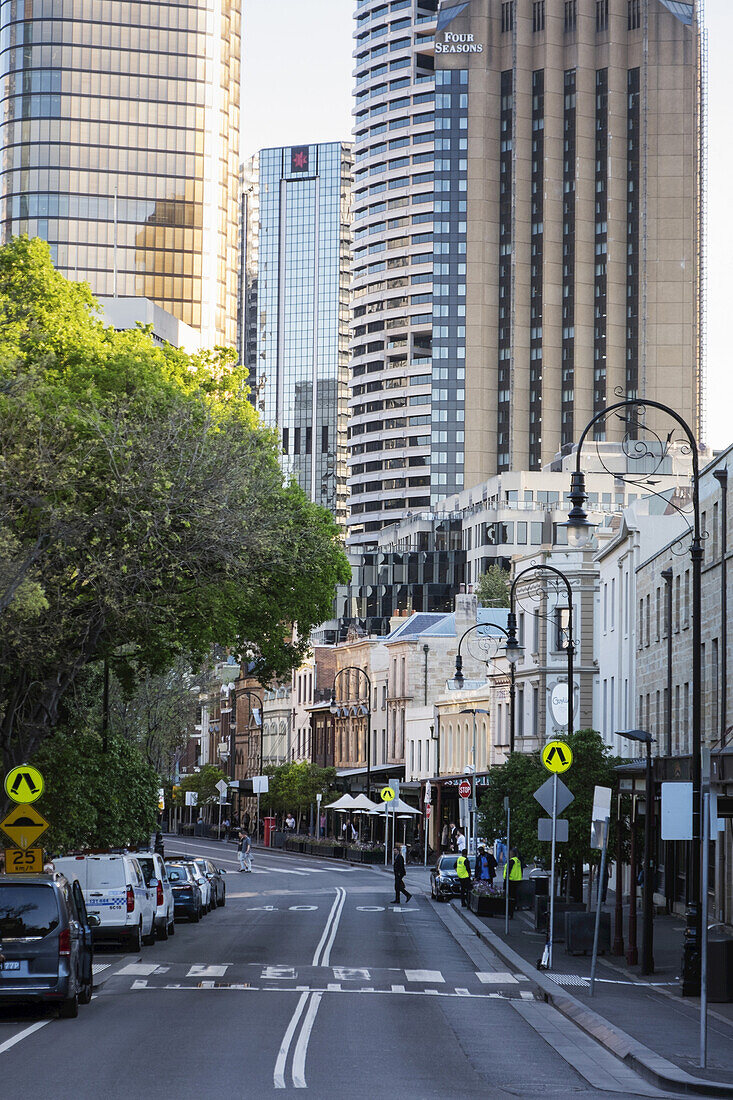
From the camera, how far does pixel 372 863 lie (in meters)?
77.1

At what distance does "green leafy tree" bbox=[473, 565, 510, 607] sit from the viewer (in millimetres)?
121500

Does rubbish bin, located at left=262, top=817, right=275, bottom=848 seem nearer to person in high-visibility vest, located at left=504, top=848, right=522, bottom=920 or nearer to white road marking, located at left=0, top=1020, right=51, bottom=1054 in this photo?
person in high-visibility vest, located at left=504, top=848, right=522, bottom=920

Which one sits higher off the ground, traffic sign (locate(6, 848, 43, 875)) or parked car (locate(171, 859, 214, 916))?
traffic sign (locate(6, 848, 43, 875))

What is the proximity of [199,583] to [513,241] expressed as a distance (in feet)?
487

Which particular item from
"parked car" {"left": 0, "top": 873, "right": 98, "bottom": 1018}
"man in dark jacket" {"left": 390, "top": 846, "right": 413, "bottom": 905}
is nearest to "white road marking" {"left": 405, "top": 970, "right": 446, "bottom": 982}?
"parked car" {"left": 0, "top": 873, "right": 98, "bottom": 1018}

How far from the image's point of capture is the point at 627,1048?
55.0ft

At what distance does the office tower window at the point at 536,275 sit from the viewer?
6604 inches

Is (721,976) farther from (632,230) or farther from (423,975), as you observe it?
(632,230)

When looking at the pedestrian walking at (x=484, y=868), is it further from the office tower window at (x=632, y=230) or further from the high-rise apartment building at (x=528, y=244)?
the office tower window at (x=632, y=230)

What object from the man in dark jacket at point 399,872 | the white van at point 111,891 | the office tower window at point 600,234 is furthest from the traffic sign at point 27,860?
the office tower window at point 600,234

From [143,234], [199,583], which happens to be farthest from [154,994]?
[143,234]

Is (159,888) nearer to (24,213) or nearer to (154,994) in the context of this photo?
(154,994)

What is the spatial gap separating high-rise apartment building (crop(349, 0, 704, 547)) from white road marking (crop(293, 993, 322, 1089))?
14558 cm

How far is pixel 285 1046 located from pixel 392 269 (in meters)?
167
